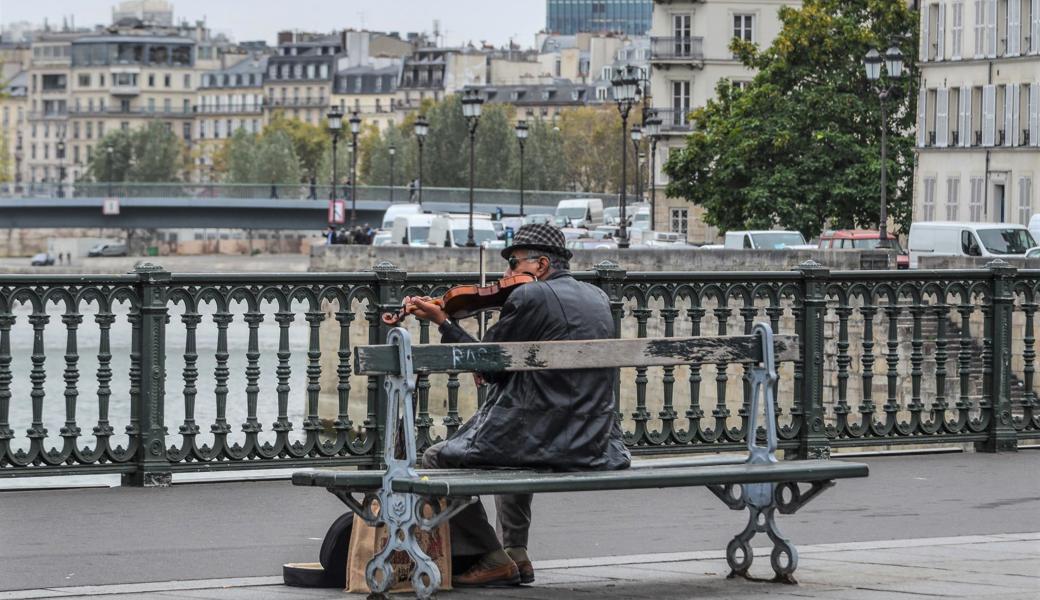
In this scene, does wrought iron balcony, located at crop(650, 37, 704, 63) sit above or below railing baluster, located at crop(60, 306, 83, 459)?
above

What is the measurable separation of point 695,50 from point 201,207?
31032 mm

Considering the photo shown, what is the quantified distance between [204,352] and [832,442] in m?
50.5

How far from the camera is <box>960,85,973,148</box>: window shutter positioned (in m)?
60.0

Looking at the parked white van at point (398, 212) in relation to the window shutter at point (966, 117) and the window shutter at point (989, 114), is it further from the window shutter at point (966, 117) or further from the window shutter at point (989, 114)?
the window shutter at point (989, 114)

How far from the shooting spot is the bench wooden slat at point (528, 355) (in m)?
7.66

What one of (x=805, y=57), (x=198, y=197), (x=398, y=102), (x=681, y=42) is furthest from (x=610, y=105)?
(x=805, y=57)

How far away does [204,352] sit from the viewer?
2452 inches

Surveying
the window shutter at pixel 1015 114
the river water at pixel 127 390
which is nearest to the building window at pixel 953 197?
the window shutter at pixel 1015 114

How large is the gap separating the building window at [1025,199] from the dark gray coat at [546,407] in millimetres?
49881

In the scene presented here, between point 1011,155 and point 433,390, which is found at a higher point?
point 1011,155

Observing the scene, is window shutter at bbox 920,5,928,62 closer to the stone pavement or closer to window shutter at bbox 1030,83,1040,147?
window shutter at bbox 1030,83,1040,147

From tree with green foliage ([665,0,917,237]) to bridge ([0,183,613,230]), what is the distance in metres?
41.8

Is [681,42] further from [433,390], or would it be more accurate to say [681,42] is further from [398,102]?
[398,102]

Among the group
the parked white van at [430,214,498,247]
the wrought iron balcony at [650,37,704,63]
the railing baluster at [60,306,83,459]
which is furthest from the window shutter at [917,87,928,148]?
the railing baluster at [60,306,83,459]
